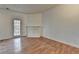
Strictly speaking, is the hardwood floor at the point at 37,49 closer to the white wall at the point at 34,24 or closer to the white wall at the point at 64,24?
the white wall at the point at 64,24

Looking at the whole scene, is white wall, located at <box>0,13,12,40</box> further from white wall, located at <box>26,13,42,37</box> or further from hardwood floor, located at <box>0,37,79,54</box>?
hardwood floor, located at <box>0,37,79,54</box>

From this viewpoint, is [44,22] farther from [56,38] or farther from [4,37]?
[4,37]

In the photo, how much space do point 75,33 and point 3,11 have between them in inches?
183

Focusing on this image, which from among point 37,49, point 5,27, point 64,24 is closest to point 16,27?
point 5,27

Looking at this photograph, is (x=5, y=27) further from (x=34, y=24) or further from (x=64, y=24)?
(x=64, y=24)

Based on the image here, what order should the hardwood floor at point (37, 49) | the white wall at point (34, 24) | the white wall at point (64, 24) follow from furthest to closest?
the white wall at point (34, 24) < the white wall at point (64, 24) < the hardwood floor at point (37, 49)

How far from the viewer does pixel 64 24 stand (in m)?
5.15

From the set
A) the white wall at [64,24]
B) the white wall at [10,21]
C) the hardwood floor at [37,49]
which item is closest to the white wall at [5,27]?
the white wall at [10,21]

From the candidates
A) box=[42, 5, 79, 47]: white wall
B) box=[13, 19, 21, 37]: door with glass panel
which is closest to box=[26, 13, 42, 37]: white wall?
box=[13, 19, 21, 37]: door with glass panel

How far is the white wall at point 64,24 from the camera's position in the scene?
433 cm

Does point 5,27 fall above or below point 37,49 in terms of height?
above

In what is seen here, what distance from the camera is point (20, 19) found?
844 cm

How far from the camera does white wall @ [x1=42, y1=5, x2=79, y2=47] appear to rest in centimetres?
433
